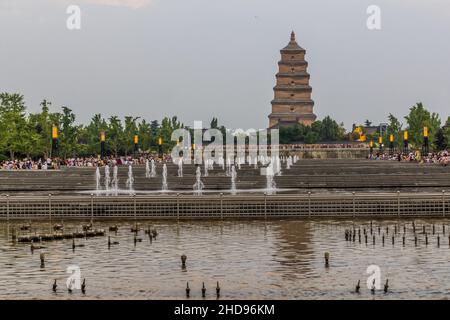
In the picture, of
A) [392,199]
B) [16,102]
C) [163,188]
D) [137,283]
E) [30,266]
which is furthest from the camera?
[16,102]

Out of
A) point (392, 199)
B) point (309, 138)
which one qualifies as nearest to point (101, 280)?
point (392, 199)

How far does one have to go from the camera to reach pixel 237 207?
41.9 meters

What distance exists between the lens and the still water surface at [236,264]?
74.3 ft

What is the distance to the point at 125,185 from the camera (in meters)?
59.6

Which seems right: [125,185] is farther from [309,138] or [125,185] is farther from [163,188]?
[309,138]

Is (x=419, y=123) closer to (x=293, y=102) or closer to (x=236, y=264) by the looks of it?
(x=293, y=102)

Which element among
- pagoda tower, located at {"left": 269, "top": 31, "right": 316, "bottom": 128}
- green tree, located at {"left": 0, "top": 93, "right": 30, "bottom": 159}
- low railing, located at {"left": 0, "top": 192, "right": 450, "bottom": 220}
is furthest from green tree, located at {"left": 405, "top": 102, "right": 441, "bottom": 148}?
low railing, located at {"left": 0, "top": 192, "right": 450, "bottom": 220}

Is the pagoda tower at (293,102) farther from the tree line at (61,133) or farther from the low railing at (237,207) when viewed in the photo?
the low railing at (237,207)

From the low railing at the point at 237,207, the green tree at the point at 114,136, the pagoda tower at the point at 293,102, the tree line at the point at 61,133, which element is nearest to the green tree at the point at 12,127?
the tree line at the point at 61,133

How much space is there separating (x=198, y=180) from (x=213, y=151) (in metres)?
108

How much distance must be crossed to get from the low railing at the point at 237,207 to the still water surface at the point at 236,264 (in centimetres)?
384

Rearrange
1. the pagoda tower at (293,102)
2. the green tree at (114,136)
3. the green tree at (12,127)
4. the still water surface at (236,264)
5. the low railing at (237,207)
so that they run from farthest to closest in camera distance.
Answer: the pagoda tower at (293,102)
the green tree at (114,136)
the green tree at (12,127)
the low railing at (237,207)
the still water surface at (236,264)

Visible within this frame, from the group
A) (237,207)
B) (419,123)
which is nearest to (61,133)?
(419,123)

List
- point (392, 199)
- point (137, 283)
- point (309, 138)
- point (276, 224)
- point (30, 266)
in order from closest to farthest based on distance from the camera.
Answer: point (137, 283), point (30, 266), point (276, 224), point (392, 199), point (309, 138)
